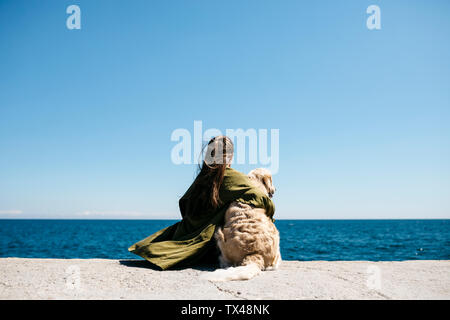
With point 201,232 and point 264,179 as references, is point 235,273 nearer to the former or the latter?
point 201,232

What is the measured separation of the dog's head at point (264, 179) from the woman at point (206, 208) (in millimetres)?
424

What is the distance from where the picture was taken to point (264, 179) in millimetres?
5609

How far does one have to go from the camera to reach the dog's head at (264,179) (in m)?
5.57

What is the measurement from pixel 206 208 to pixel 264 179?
3.96 ft

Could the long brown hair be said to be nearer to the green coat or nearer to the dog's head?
the green coat

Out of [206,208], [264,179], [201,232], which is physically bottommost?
[201,232]

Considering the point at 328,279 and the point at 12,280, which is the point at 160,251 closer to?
the point at 12,280

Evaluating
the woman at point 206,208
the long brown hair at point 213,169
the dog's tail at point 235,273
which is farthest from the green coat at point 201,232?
the dog's tail at point 235,273

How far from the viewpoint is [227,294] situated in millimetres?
3408

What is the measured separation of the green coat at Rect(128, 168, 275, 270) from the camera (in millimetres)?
4820

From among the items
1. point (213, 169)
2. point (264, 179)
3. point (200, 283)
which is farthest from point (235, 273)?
point (264, 179)

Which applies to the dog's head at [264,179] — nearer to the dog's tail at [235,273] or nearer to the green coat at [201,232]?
the green coat at [201,232]
